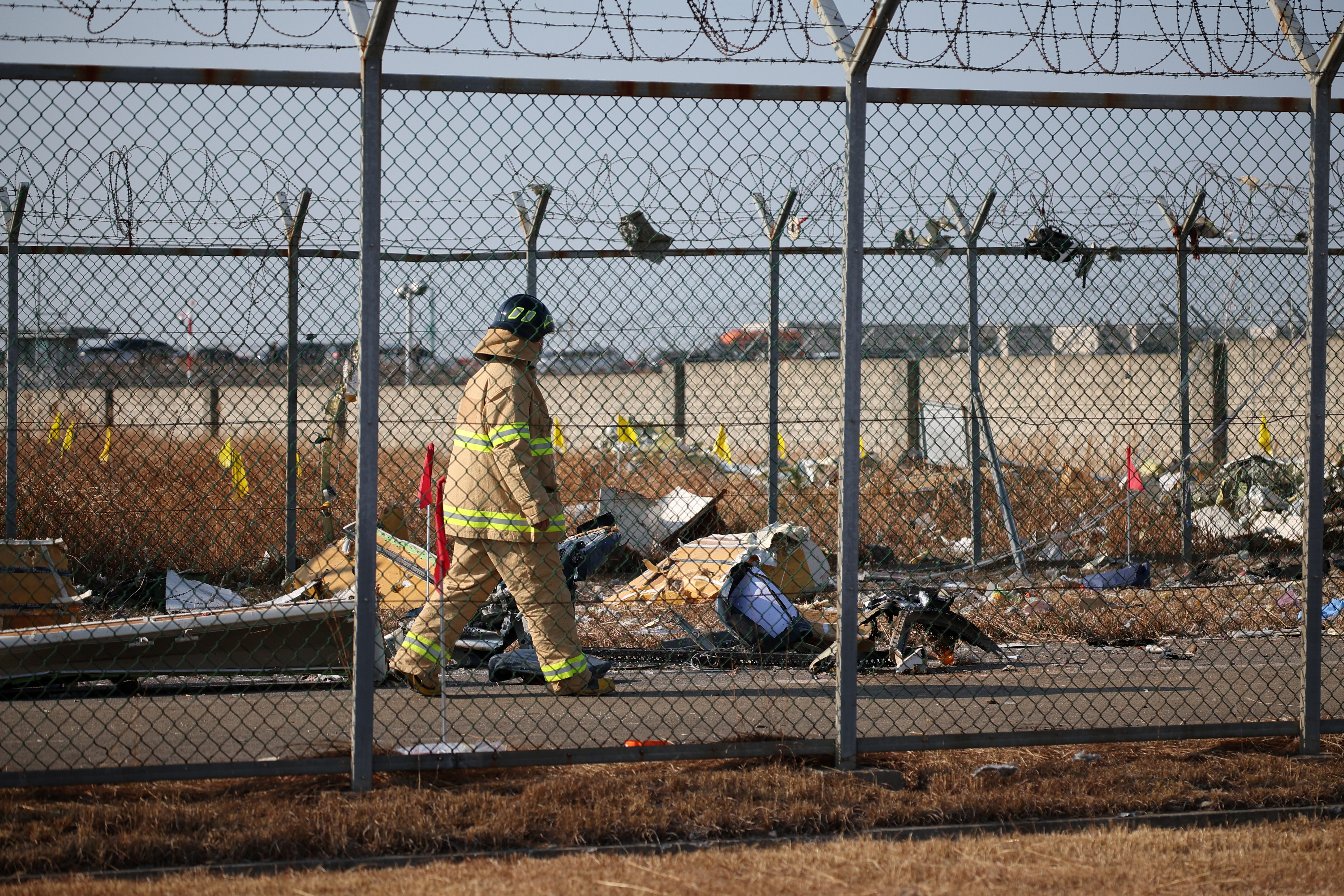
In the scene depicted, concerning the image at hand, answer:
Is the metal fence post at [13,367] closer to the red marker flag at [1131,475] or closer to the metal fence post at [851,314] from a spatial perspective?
the metal fence post at [851,314]

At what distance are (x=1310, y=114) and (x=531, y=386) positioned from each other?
10.2 ft

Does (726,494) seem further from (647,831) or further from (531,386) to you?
(647,831)

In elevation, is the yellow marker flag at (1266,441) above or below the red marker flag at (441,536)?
above

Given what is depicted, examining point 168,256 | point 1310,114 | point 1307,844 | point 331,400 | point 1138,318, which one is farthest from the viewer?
point 331,400

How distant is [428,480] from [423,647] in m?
0.74

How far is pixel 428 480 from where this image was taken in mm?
4777

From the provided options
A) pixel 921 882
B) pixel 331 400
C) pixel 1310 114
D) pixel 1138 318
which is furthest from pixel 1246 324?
pixel 331 400

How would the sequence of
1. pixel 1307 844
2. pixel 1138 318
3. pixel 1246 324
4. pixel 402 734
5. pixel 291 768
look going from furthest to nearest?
pixel 1246 324 < pixel 1138 318 < pixel 402 734 < pixel 291 768 < pixel 1307 844

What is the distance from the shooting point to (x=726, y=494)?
9.20m

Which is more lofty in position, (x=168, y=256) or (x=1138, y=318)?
(x=168, y=256)

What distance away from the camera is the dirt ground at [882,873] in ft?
9.75

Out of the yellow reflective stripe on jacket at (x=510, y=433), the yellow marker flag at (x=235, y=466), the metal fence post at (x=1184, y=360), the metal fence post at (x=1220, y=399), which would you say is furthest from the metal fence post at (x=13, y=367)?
the metal fence post at (x=1220, y=399)

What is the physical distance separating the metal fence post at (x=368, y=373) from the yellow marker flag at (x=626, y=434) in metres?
2.54

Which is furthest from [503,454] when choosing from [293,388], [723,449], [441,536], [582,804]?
[723,449]
